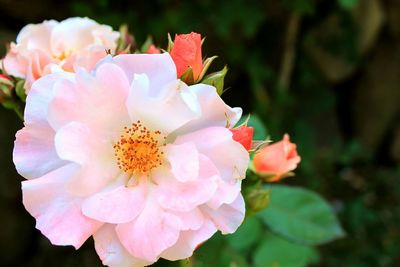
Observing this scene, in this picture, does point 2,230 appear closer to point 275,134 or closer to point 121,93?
point 275,134

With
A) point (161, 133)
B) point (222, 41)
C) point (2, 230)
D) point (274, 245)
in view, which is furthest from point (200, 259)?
point (2, 230)

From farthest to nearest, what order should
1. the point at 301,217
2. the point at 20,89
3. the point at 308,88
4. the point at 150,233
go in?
the point at 308,88 → the point at 301,217 → the point at 20,89 → the point at 150,233

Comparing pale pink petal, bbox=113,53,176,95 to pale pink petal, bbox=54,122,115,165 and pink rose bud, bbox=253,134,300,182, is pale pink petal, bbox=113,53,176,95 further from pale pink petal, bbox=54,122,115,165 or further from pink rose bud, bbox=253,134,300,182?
pink rose bud, bbox=253,134,300,182

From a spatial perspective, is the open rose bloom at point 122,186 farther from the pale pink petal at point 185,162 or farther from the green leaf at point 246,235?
the green leaf at point 246,235

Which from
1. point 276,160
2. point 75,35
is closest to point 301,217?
point 276,160

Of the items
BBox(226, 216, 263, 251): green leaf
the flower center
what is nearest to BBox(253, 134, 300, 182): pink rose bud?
the flower center

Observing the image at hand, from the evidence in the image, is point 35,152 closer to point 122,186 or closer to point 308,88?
point 122,186
